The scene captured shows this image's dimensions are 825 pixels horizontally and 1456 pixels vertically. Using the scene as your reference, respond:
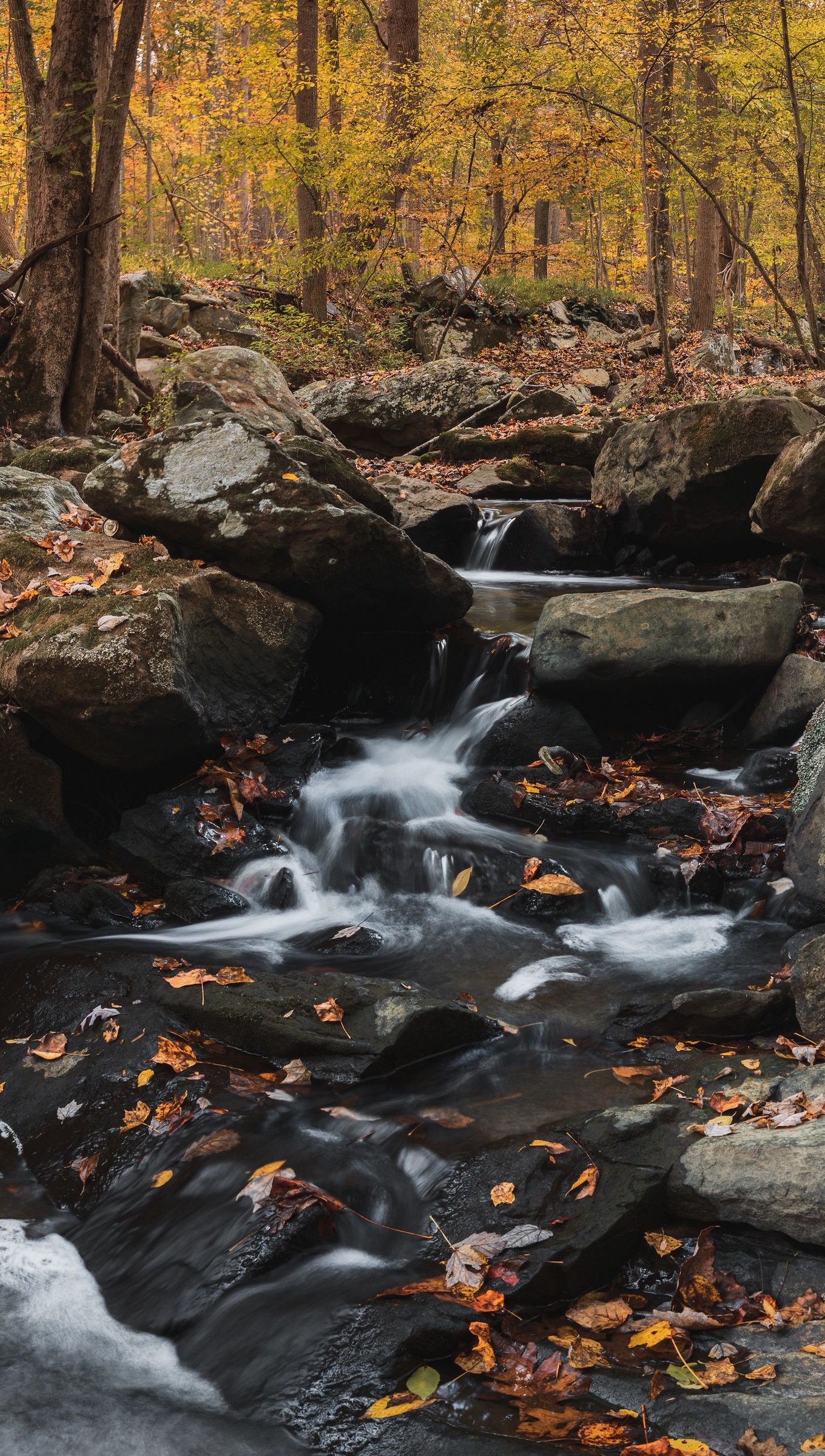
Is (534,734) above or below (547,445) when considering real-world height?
below

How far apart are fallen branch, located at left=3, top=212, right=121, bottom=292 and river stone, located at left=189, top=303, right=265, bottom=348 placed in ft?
27.5

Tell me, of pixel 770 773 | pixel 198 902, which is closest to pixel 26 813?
pixel 198 902

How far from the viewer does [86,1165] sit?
149 inches

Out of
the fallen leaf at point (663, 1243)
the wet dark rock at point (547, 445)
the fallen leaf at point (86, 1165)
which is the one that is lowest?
the fallen leaf at point (86, 1165)

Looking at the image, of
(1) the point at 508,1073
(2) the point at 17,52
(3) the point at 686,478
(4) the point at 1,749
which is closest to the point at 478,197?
(2) the point at 17,52

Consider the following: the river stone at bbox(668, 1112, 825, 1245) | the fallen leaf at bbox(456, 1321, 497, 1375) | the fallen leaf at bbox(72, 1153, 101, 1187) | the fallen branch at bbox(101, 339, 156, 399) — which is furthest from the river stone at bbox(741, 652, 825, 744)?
the fallen branch at bbox(101, 339, 156, 399)

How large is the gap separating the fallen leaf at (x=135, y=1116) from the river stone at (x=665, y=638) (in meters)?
4.11

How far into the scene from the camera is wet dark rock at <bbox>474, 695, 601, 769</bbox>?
7.04m

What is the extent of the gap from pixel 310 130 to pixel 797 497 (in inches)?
479

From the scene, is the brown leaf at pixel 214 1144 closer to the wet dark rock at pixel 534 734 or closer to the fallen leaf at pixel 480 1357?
the fallen leaf at pixel 480 1357

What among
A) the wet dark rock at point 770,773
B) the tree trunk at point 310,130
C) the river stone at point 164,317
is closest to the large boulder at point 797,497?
the wet dark rock at point 770,773

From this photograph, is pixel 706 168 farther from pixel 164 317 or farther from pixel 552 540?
pixel 552 540

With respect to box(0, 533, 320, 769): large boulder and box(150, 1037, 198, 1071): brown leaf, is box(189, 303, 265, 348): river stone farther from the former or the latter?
box(150, 1037, 198, 1071): brown leaf

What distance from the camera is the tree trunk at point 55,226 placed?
914 centimetres
